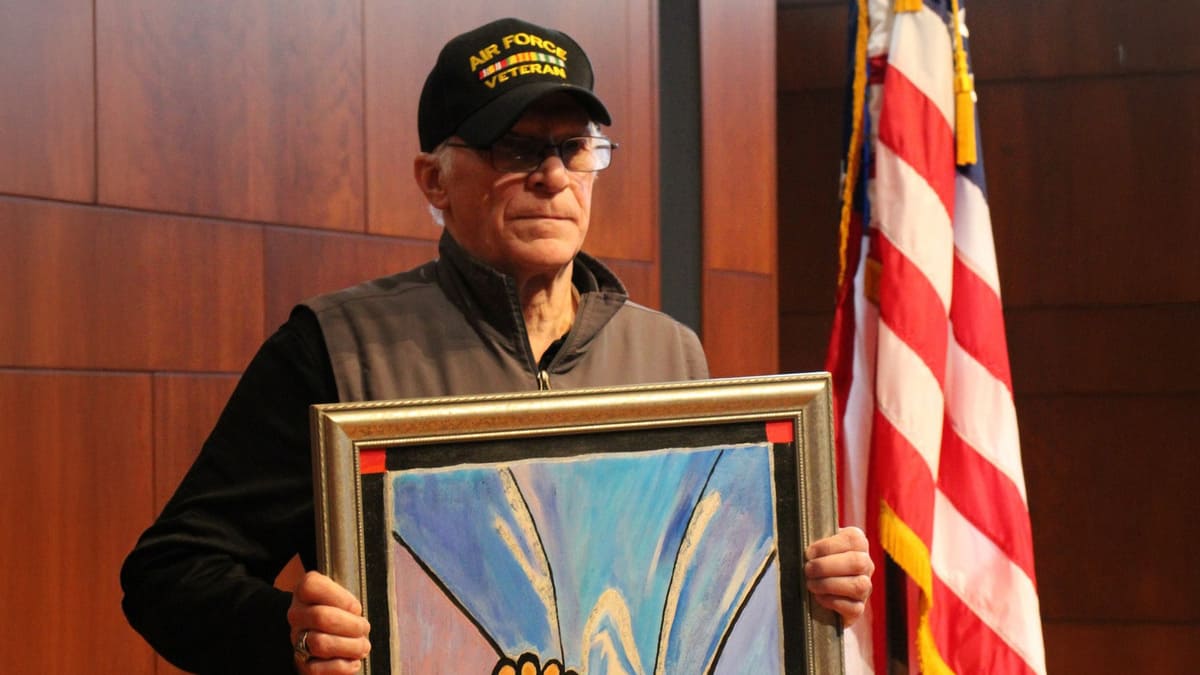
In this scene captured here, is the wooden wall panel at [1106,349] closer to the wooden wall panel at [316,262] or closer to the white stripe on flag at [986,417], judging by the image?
the white stripe on flag at [986,417]

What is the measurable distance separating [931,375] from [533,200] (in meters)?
1.64

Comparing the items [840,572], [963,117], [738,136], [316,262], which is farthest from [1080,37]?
[840,572]

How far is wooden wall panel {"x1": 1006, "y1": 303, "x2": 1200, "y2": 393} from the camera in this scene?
14.9 ft

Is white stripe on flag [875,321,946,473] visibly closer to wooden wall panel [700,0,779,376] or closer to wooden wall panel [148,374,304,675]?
wooden wall panel [700,0,779,376]

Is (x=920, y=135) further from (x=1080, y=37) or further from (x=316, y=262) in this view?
(x=1080, y=37)

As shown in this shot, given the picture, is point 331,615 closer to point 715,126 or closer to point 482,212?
point 482,212

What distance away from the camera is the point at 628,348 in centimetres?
159

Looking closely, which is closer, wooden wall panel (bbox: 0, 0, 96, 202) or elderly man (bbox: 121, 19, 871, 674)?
elderly man (bbox: 121, 19, 871, 674)

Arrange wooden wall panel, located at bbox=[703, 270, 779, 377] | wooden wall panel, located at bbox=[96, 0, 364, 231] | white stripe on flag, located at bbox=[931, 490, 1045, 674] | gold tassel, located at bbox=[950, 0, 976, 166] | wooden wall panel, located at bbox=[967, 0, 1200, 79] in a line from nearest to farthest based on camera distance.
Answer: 1. wooden wall panel, located at bbox=[96, 0, 364, 231]
2. white stripe on flag, located at bbox=[931, 490, 1045, 674]
3. gold tassel, located at bbox=[950, 0, 976, 166]
4. wooden wall panel, located at bbox=[703, 270, 779, 377]
5. wooden wall panel, located at bbox=[967, 0, 1200, 79]

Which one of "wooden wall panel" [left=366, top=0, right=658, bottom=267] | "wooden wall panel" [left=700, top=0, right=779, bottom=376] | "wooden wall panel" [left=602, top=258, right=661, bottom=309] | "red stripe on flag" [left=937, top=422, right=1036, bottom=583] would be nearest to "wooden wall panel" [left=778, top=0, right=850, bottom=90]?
"wooden wall panel" [left=700, top=0, right=779, bottom=376]

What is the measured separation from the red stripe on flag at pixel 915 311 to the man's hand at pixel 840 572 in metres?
1.61

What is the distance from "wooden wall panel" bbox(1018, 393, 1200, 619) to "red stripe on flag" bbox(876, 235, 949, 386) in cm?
187

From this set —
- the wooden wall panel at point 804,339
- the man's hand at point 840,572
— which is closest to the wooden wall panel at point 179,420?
the man's hand at point 840,572

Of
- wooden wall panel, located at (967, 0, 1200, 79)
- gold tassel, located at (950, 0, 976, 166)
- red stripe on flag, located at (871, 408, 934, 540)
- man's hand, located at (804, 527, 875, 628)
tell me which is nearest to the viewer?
man's hand, located at (804, 527, 875, 628)
